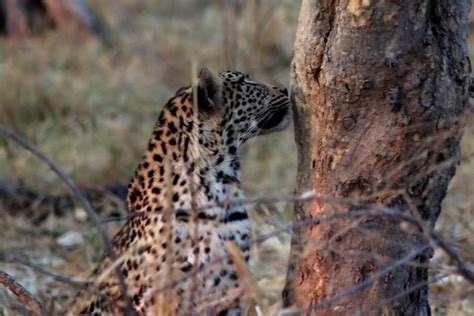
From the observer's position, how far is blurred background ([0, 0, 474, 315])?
6.23 m

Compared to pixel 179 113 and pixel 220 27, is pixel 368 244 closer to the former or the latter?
pixel 179 113

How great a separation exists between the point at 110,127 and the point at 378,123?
504cm

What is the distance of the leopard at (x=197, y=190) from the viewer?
14.2 feet

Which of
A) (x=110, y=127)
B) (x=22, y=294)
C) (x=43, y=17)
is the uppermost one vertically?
(x=43, y=17)

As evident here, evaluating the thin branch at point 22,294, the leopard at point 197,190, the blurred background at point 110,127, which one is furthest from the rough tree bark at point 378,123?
the thin branch at point 22,294

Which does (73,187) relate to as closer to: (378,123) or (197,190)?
(378,123)

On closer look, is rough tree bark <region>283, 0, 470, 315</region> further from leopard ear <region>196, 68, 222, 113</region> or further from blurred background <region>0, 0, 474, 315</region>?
leopard ear <region>196, 68, 222, 113</region>

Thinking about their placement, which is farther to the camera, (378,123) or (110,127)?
(110,127)

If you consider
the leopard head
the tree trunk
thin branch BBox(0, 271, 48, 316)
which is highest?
the leopard head

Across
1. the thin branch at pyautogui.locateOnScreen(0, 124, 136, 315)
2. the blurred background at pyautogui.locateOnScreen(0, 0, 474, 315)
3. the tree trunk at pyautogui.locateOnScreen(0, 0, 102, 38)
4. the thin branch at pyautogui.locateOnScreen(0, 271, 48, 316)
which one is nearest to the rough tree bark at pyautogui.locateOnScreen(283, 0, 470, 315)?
the blurred background at pyautogui.locateOnScreen(0, 0, 474, 315)

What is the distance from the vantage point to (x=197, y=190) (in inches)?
173

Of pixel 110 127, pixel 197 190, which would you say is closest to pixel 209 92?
pixel 197 190

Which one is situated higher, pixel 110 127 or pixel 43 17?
pixel 43 17

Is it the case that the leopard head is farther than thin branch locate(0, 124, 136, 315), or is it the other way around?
the leopard head
